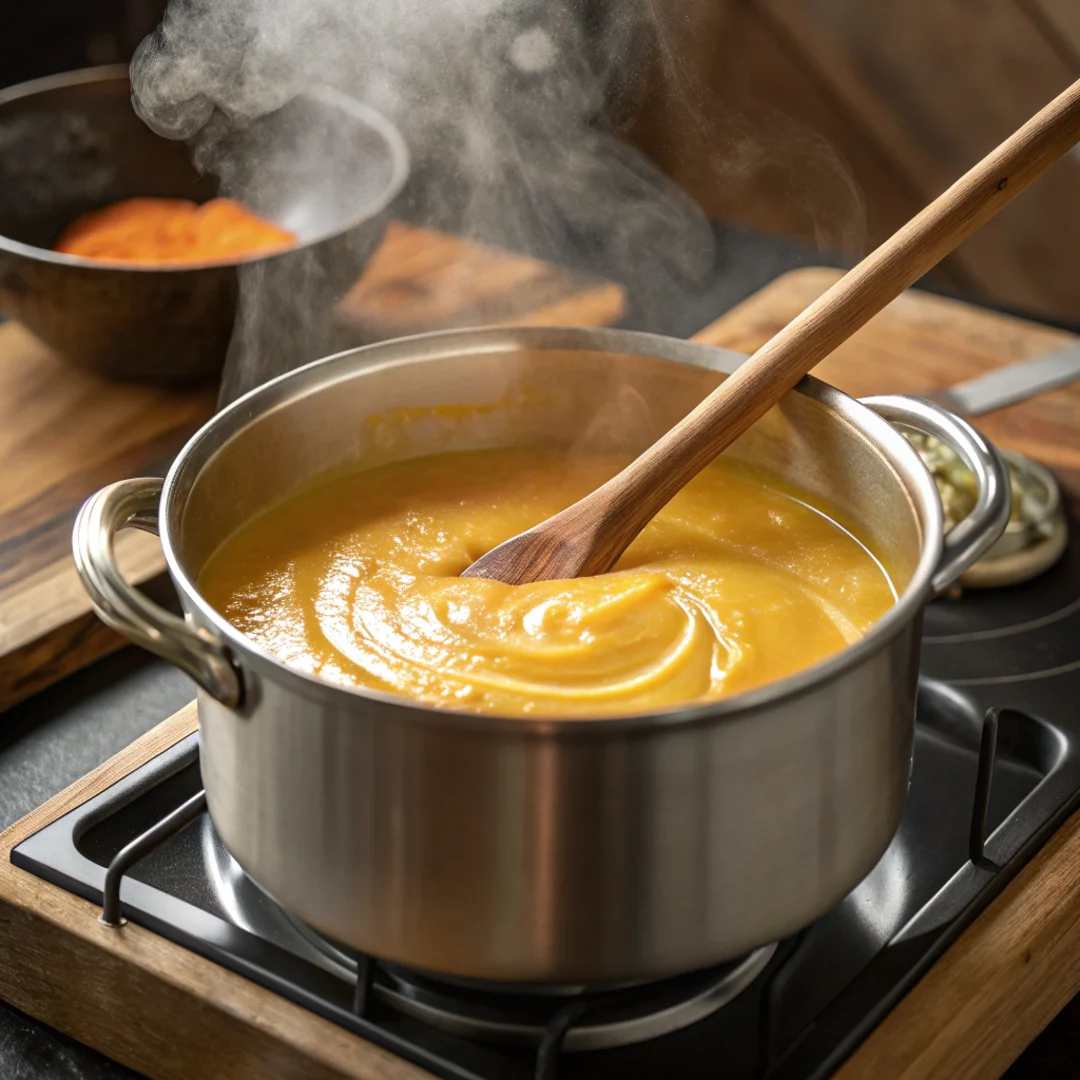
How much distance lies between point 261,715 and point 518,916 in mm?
145

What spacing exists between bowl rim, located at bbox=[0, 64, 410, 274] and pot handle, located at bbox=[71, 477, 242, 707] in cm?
60

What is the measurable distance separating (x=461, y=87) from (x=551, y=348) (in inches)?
19.2

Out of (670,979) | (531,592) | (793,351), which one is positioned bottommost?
(670,979)

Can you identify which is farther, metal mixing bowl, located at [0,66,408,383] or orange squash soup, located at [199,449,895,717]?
metal mixing bowl, located at [0,66,408,383]

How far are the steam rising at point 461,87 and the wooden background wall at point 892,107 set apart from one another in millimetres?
772

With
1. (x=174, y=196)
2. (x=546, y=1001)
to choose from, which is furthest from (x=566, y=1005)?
(x=174, y=196)

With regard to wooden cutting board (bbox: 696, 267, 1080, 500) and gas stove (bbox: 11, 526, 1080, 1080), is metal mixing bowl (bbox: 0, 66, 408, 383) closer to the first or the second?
wooden cutting board (bbox: 696, 267, 1080, 500)

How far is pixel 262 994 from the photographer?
0.76 meters

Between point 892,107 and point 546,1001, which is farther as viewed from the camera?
point 892,107

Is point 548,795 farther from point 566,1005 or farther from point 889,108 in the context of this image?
point 889,108

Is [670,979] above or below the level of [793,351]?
below

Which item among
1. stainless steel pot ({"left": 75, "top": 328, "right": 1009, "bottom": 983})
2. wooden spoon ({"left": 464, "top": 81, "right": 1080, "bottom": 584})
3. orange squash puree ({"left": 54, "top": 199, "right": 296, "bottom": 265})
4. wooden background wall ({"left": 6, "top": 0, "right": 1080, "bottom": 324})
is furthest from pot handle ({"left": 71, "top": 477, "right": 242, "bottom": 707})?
wooden background wall ({"left": 6, "top": 0, "right": 1080, "bottom": 324})

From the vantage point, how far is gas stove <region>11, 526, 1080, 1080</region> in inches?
28.7

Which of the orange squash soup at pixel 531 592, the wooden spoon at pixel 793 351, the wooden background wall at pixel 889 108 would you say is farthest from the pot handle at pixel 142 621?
the wooden background wall at pixel 889 108
